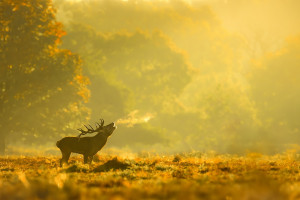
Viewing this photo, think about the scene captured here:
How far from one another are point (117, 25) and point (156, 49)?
19393 millimetres

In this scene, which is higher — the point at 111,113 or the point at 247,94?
the point at 247,94

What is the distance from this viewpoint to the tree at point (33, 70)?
2794cm

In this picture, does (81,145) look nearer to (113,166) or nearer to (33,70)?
(113,166)

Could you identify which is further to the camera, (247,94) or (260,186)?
(247,94)

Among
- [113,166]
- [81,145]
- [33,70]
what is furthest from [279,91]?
[113,166]

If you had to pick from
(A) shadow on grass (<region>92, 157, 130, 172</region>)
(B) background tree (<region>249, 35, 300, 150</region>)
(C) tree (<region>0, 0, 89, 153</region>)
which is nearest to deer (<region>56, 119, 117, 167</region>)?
(A) shadow on grass (<region>92, 157, 130, 172</region>)

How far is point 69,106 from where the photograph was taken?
3212cm

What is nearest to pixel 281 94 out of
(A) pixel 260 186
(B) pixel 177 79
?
(B) pixel 177 79

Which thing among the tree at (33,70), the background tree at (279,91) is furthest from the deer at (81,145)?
the background tree at (279,91)

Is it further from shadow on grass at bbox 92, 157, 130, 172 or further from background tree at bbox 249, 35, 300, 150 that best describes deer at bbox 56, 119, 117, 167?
background tree at bbox 249, 35, 300, 150

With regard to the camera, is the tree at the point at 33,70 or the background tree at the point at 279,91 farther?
the background tree at the point at 279,91

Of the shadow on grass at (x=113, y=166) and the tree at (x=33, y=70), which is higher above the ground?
the tree at (x=33, y=70)

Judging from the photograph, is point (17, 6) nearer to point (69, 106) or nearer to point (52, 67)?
point (52, 67)

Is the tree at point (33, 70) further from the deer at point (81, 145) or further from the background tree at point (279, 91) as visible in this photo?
the background tree at point (279, 91)
